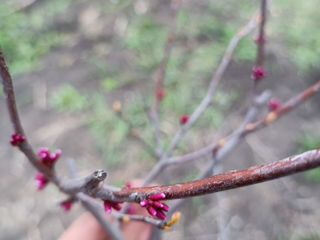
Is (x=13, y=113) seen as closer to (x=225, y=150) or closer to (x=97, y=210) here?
(x=97, y=210)

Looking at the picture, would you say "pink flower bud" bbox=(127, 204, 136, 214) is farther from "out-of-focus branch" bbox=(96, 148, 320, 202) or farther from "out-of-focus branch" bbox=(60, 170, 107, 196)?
"out-of-focus branch" bbox=(96, 148, 320, 202)

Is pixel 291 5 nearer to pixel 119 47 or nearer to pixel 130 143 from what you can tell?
Result: pixel 119 47

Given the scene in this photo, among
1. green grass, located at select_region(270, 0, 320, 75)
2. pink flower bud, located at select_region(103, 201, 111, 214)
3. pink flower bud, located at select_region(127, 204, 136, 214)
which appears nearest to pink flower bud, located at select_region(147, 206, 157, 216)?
pink flower bud, located at select_region(103, 201, 111, 214)

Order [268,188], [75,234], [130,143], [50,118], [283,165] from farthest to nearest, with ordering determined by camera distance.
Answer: [50,118], [130,143], [268,188], [75,234], [283,165]

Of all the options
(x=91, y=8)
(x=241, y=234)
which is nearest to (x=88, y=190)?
(x=241, y=234)

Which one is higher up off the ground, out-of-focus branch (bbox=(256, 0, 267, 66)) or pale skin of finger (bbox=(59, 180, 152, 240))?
out-of-focus branch (bbox=(256, 0, 267, 66))

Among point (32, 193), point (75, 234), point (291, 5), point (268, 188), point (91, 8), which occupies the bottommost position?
point (268, 188)

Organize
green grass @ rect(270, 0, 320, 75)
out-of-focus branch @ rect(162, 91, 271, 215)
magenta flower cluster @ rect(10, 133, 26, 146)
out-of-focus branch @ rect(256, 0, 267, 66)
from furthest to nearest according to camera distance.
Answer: green grass @ rect(270, 0, 320, 75)
out-of-focus branch @ rect(162, 91, 271, 215)
out-of-focus branch @ rect(256, 0, 267, 66)
magenta flower cluster @ rect(10, 133, 26, 146)

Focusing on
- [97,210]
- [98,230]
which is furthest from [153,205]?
[98,230]

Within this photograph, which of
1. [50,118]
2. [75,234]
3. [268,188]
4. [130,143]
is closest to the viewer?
[75,234]
